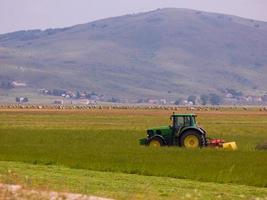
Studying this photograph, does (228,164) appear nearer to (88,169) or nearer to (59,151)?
(88,169)

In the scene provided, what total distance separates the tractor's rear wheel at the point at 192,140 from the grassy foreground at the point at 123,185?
12934mm

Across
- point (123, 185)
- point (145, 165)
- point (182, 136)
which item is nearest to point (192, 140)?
point (182, 136)

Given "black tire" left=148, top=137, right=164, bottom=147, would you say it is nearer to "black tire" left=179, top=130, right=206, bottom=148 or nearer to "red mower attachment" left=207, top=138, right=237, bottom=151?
"black tire" left=179, top=130, right=206, bottom=148

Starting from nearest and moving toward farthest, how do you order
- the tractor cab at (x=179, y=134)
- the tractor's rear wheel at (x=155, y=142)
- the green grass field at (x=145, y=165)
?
the green grass field at (x=145, y=165)
the tractor cab at (x=179, y=134)
the tractor's rear wheel at (x=155, y=142)

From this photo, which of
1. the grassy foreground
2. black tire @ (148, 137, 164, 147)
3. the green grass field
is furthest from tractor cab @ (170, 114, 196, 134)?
the grassy foreground

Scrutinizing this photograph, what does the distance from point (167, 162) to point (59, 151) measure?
6.95 m

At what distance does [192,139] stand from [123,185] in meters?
17.1

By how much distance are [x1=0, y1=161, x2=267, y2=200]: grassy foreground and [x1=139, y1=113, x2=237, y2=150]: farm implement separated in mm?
13062

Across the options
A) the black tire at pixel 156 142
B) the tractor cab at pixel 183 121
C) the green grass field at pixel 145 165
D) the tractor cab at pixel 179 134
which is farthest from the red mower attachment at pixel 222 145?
the black tire at pixel 156 142

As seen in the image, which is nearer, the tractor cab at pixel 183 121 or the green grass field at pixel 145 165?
the green grass field at pixel 145 165

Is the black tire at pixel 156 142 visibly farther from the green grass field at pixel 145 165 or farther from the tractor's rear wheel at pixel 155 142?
the green grass field at pixel 145 165

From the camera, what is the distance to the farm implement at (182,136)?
38500 mm

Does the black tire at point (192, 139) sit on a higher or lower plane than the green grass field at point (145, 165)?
higher

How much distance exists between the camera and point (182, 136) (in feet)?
127
